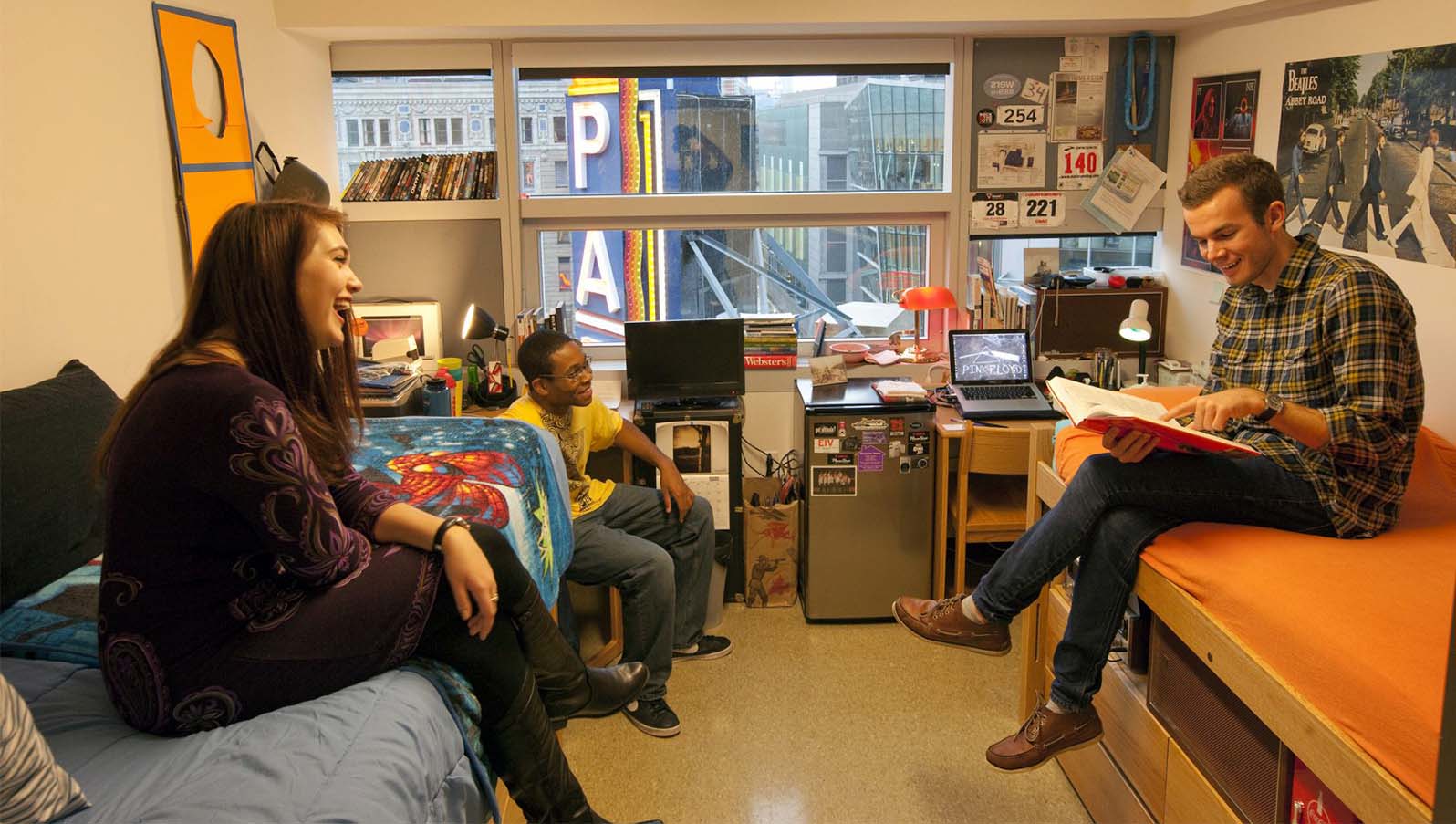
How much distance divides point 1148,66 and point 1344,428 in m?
2.36

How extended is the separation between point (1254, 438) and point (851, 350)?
203cm

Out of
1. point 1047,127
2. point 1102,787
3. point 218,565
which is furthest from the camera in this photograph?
point 1047,127

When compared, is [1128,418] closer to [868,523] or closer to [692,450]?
[868,523]

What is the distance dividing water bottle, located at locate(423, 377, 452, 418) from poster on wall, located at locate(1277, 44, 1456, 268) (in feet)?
8.60

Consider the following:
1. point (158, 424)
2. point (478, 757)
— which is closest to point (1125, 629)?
point (478, 757)

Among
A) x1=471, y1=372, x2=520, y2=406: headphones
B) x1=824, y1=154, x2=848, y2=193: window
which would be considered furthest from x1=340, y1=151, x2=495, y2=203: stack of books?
x1=824, y1=154, x2=848, y2=193: window

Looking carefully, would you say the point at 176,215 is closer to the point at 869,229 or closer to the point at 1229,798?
the point at 869,229

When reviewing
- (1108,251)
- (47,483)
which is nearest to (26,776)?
(47,483)

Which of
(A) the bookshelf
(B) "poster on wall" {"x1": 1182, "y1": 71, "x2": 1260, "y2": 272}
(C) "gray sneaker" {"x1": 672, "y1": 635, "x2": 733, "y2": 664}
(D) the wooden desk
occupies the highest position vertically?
(B) "poster on wall" {"x1": 1182, "y1": 71, "x2": 1260, "y2": 272}

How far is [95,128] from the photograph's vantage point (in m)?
2.74

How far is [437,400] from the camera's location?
3.52 m

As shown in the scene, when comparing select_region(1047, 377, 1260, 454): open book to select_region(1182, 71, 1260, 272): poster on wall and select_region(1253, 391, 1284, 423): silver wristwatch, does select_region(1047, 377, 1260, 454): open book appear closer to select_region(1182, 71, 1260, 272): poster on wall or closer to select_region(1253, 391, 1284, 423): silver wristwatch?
select_region(1253, 391, 1284, 423): silver wristwatch

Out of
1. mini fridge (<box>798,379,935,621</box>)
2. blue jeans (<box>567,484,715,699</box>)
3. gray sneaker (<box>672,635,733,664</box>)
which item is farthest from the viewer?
mini fridge (<box>798,379,935,621</box>)

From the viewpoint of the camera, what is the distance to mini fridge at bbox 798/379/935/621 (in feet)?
12.2
